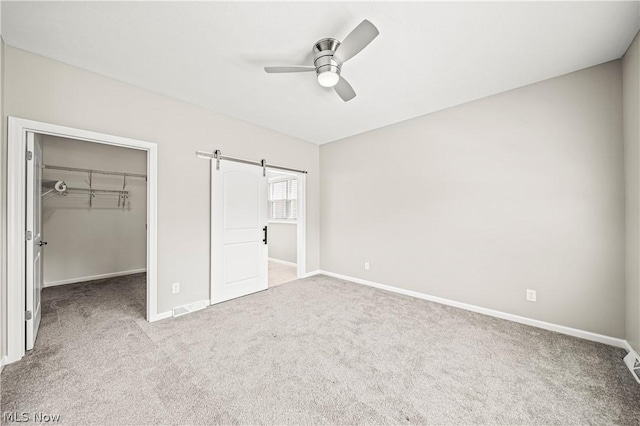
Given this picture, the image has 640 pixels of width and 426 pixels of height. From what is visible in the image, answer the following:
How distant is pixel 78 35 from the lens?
1.88m

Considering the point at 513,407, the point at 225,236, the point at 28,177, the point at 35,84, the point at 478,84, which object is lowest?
the point at 513,407

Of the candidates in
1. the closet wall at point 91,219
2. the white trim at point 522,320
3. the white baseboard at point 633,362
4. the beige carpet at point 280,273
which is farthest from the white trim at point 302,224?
the white baseboard at point 633,362

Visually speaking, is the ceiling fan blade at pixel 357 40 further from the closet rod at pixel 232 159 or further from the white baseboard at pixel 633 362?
the white baseboard at pixel 633 362

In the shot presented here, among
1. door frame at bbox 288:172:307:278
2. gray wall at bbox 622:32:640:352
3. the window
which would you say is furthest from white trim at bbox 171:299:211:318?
gray wall at bbox 622:32:640:352

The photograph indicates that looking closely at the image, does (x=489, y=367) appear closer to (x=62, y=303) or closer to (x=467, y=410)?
(x=467, y=410)

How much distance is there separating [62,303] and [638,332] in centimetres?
605

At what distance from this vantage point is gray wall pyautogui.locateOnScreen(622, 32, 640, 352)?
1.92 meters

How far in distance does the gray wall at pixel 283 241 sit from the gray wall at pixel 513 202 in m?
2.08

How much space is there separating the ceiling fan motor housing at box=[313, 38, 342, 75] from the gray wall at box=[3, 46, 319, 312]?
1.91 meters

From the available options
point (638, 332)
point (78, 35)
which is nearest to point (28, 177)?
point (78, 35)

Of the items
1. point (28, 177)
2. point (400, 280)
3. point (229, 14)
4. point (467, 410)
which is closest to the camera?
point (467, 410)

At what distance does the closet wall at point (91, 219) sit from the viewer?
4023 millimetres

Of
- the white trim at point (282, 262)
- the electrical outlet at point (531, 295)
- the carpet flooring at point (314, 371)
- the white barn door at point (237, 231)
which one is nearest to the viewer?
the carpet flooring at point (314, 371)

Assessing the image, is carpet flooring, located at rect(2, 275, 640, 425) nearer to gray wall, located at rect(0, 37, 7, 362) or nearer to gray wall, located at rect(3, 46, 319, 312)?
gray wall, located at rect(0, 37, 7, 362)
